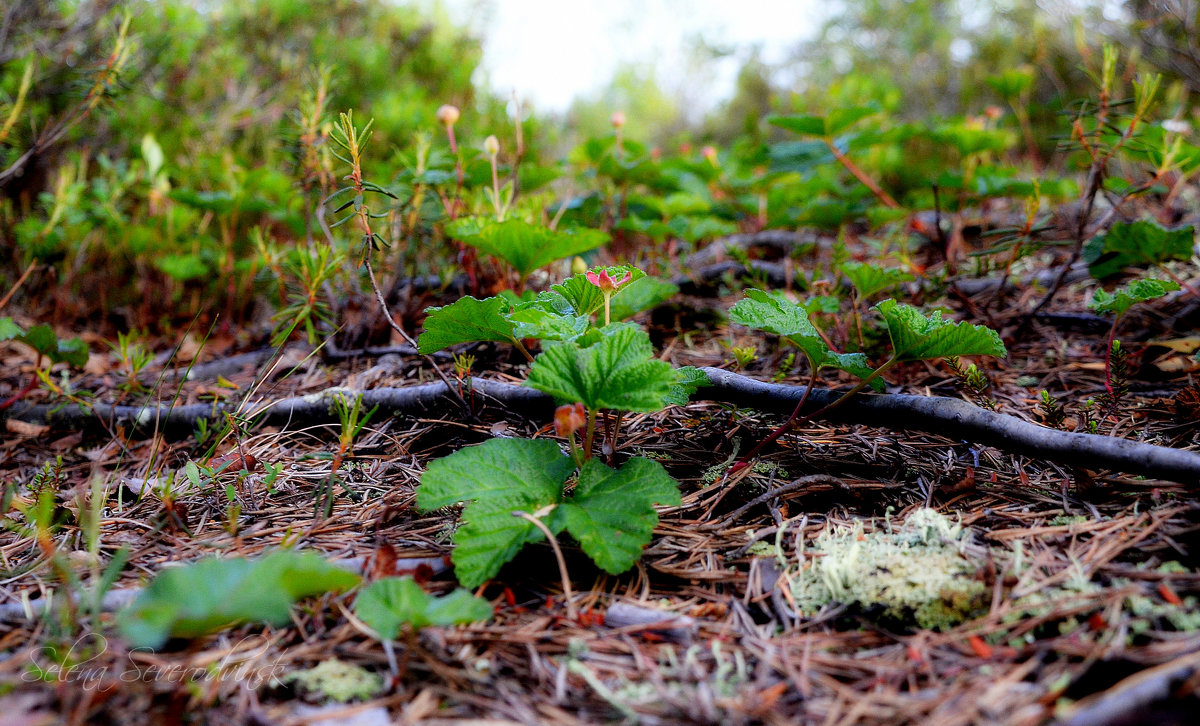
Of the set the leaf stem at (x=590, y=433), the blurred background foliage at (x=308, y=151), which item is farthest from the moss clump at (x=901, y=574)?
the blurred background foliage at (x=308, y=151)

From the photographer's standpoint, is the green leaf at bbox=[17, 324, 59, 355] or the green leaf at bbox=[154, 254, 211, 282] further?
the green leaf at bbox=[154, 254, 211, 282]

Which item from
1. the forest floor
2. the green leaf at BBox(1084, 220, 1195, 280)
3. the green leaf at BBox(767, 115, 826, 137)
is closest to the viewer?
the forest floor

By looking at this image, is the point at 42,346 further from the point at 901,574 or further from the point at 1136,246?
the point at 1136,246

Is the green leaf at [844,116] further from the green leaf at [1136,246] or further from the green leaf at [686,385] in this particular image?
the green leaf at [686,385]

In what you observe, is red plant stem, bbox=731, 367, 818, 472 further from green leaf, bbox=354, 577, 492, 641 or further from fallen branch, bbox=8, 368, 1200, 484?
green leaf, bbox=354, 577, 492, 641

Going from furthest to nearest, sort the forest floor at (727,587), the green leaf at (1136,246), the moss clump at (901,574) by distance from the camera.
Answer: the green leaf at (1136,246)
the moss clump at (901,574)
the forest floor at (727,587)

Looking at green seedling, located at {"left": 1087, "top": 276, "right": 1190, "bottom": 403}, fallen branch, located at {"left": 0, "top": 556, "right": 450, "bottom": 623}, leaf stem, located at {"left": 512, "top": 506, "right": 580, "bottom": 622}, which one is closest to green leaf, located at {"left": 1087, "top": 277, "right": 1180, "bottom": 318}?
green seedling, located at {"left": 1087, "top": 276, "right": 1190, "bottom": 403}

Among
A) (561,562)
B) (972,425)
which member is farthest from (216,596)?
(972,425)
